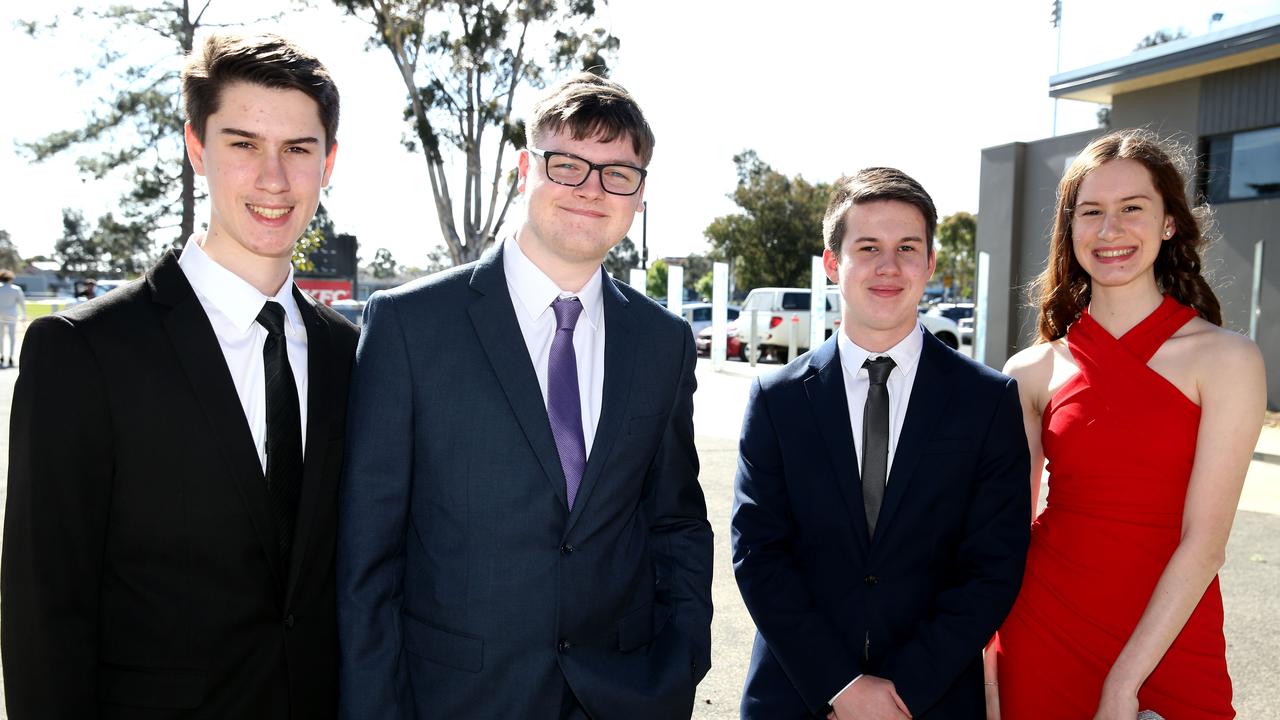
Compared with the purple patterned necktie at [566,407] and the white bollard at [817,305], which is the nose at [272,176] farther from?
the white bollard at [817,305]

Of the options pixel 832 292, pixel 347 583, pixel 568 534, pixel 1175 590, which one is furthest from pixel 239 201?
pixel 832 292

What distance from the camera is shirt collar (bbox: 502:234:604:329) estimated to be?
7.47 ft

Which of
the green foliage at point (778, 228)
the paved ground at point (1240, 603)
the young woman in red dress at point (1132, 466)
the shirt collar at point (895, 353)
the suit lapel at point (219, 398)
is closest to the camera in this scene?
the suit lapel at point (219, 398)

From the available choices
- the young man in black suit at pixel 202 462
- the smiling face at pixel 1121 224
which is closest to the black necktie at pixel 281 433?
the young man in black suit at pixel 202 462

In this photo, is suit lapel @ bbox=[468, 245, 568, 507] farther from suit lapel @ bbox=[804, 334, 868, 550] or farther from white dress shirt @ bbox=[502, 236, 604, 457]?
suit lapel @ bbox=[804, 334, 868, 550]

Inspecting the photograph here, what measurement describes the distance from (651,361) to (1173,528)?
4.86 ft

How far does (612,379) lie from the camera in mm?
2279

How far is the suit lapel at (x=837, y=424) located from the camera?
2.50m

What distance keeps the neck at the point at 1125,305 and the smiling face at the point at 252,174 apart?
7.64 feet

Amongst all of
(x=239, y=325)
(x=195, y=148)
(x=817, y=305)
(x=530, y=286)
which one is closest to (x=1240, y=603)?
(x=530, y=286)

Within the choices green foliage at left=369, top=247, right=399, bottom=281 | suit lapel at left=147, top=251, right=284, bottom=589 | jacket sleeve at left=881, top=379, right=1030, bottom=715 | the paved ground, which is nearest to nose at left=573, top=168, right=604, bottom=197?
suit lapel at left=147, top=251, right=284, bottom=589

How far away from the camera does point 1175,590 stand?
229 cm

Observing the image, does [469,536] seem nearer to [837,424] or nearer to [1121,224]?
[837,424]

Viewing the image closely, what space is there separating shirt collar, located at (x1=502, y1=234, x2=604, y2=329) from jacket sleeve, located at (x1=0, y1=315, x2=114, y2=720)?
3.20ft
